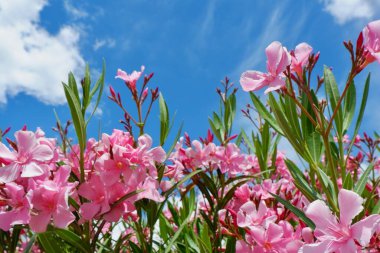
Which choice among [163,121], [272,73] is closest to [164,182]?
[163,121]

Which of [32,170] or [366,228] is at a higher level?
[32,170]

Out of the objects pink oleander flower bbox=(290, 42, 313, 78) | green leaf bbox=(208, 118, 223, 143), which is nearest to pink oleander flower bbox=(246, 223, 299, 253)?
pink oleander flower bbox=(290, 42, 313, 78)

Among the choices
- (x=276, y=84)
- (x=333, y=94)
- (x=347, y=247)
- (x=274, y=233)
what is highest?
(x=333, y=94)

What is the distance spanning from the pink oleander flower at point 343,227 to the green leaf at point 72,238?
708 mm

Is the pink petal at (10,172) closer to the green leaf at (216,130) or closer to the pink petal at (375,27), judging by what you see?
the pink petal at (375,27)

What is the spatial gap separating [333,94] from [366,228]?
0.67 metres

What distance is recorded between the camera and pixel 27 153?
1270 millimetres

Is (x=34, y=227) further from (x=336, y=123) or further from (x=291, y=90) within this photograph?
(x=336, y=123)

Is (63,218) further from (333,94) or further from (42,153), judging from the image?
(333,94)

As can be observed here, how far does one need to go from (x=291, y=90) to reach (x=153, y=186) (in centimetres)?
52

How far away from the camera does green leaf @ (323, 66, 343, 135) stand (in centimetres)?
147

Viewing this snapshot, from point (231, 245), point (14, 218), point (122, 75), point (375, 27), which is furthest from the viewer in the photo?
point (122, 75)

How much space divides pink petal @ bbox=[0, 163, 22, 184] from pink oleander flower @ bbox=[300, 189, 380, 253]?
83cm

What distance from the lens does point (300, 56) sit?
50.1 inches
